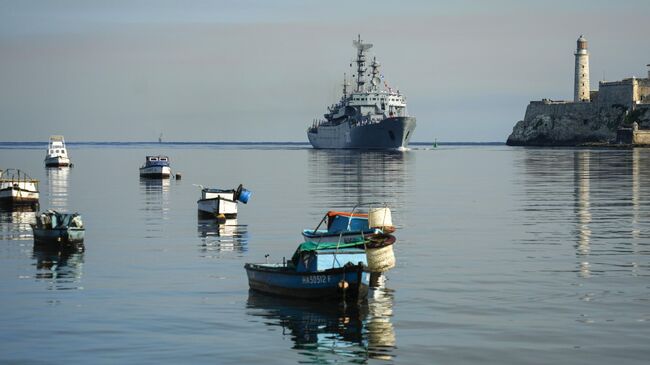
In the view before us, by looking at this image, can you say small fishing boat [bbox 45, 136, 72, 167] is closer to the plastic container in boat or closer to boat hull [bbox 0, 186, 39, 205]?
boat hull [bbox 0, 186, 39, 205]

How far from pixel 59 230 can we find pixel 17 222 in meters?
14.0

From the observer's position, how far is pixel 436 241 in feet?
140

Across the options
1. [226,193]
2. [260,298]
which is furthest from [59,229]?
[226,193]

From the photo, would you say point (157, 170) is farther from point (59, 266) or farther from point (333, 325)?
point (333, 325)

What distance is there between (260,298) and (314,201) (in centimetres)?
3689

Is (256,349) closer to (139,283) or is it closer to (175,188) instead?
(139,283)

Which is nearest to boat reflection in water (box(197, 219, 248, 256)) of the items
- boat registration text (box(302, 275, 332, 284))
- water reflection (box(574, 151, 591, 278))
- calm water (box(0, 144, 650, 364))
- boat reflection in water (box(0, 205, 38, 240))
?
calm water (box(0, 144, 650, 364))

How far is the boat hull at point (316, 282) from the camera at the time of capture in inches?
1085

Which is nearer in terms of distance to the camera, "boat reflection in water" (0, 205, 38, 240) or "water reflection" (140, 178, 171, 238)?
"boat reflection in water" (0, 205, 38, 240)

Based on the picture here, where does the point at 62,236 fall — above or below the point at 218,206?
below

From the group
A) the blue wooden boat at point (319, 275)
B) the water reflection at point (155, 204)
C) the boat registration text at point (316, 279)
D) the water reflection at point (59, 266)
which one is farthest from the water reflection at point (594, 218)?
the water reflection at point (155, 204)

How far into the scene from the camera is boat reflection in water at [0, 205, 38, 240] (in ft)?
153

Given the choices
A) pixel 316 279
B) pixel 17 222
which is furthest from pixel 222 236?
pixel 316 279

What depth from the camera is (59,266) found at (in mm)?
36125
